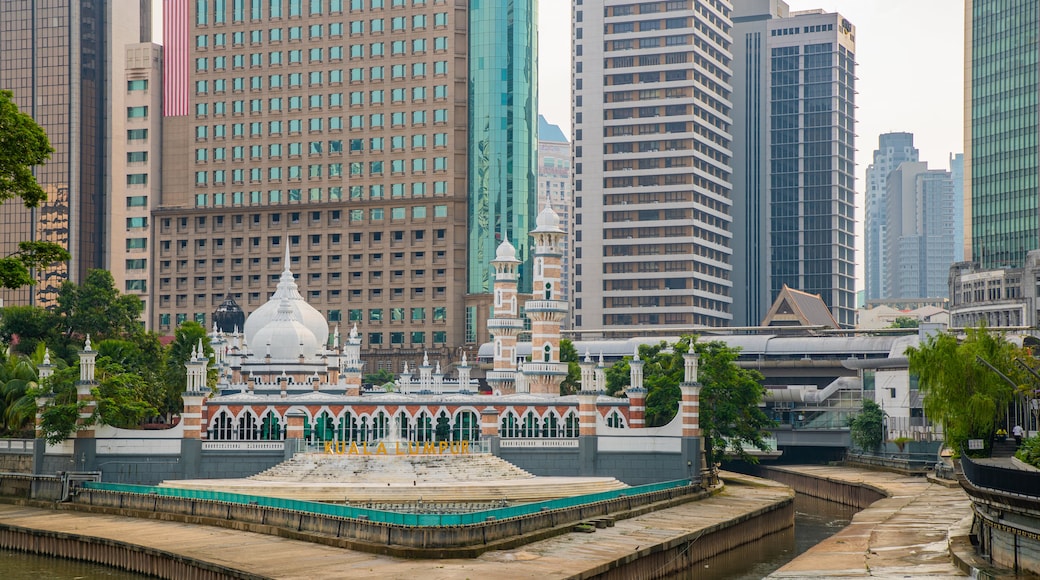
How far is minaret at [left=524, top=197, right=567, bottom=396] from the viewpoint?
311 ft

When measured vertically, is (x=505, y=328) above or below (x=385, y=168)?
below

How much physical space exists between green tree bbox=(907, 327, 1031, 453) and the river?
383 inches

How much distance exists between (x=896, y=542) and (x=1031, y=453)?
744 centimetres

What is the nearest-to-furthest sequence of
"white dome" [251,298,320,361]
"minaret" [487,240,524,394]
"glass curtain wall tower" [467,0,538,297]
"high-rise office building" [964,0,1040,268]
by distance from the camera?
"minaret" [487,240,524,394] → "white dome" [251,298,320,361] → "high-rise office building" [964,0,1040,268] → "glass curtain wall tower" [467,0,538,297]

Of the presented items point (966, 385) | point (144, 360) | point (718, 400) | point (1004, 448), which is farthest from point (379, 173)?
point (966, 385)

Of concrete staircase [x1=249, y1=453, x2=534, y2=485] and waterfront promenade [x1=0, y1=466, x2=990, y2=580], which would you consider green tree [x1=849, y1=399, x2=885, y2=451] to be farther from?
concrete staircase [x1=249, y1=453, x2=534, y2=485]

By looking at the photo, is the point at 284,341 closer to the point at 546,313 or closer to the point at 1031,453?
the point at 546,313

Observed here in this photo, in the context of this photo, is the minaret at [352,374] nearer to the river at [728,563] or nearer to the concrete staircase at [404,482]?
the concrete staircase at [404,482]

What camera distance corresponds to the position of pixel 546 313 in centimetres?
9675

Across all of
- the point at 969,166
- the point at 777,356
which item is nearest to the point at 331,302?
the point at 777,356

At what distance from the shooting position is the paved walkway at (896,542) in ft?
177

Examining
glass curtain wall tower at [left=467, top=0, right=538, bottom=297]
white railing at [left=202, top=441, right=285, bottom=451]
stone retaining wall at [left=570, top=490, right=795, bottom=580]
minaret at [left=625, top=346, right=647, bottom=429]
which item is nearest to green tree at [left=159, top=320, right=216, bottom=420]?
white railing at [left=202, top=441, right=285, bottom=451]

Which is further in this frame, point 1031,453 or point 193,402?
point 193,402

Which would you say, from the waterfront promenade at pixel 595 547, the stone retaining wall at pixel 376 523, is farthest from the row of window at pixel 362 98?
the stone retaining wall at pixel 376 523
